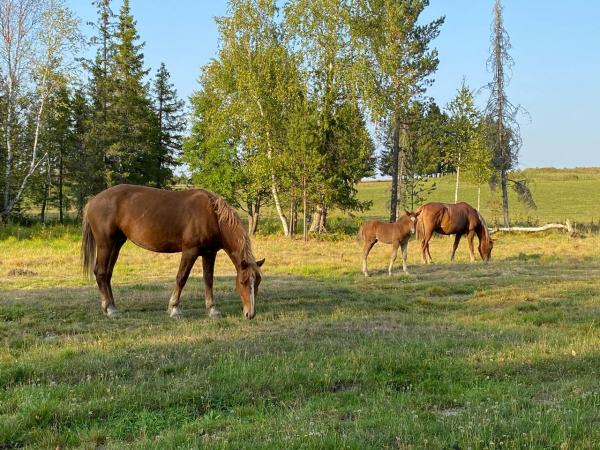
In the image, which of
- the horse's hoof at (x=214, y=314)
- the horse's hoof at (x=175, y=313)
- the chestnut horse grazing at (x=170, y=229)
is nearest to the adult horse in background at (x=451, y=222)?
the chestnut horse grazing at (x=170, y=229)

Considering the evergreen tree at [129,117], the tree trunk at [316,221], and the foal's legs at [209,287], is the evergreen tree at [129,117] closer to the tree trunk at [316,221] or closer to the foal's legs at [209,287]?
the tree trunk at [316,221]

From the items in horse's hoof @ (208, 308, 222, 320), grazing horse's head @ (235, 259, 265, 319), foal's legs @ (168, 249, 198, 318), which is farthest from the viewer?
foal's legs @ (168, 249, 198, 318)

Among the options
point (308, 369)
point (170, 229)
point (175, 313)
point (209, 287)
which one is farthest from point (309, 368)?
point (170, 229)

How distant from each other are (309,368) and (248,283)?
3.43m

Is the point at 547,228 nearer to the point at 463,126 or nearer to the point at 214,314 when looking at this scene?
the point at 463,126

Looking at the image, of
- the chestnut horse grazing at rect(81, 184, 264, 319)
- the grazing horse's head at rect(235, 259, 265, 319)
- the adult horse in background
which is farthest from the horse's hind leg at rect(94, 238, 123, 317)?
the adult horse in background

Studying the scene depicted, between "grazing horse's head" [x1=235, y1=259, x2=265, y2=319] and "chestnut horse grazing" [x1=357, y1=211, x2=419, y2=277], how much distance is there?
7092 millimetres

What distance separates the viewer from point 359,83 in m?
27.7

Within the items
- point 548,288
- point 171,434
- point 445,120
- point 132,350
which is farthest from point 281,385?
point 445,120

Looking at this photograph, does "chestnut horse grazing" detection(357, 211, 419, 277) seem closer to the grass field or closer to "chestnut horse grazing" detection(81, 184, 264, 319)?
the grass field

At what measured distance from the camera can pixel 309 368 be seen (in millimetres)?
5914

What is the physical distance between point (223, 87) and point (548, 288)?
77.7ft

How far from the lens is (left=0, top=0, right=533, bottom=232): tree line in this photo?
27531mm

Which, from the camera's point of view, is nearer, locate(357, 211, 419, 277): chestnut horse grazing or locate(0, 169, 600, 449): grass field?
locate(0, 169, 600, 449): grass field
